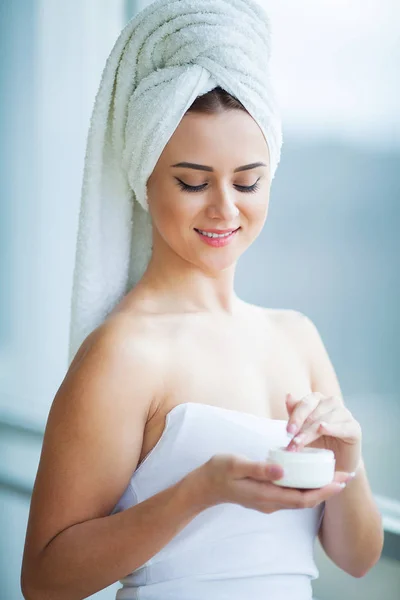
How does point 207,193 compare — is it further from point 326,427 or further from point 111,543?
point 111,543

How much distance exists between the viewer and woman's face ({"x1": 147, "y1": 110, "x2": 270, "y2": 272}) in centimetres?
117

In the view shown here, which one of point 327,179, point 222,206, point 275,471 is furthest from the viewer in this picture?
point 327,179

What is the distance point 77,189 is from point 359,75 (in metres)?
1.00

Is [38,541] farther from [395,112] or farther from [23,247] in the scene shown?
[23,247]

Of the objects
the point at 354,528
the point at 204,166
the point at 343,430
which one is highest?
the point at 204,166

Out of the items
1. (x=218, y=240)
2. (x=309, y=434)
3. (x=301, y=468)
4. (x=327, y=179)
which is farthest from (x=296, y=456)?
(x=327, y=179)

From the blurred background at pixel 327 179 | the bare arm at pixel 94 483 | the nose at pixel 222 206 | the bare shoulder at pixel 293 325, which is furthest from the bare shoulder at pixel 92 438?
the blurred background at pixel 327 179

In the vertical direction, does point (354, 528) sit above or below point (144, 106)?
below

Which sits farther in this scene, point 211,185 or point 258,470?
point 211,185

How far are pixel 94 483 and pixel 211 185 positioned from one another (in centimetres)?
49

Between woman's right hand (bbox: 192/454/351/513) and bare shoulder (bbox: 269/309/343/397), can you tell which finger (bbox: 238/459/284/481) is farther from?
bare shoulder (bbox: 269/309/343/397)

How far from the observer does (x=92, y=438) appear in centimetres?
113

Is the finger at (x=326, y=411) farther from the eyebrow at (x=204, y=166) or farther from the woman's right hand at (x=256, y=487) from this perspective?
the eyebrow at (x=204, y=166)

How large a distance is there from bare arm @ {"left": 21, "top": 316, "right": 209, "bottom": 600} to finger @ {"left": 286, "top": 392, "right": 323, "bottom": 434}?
195 mm
